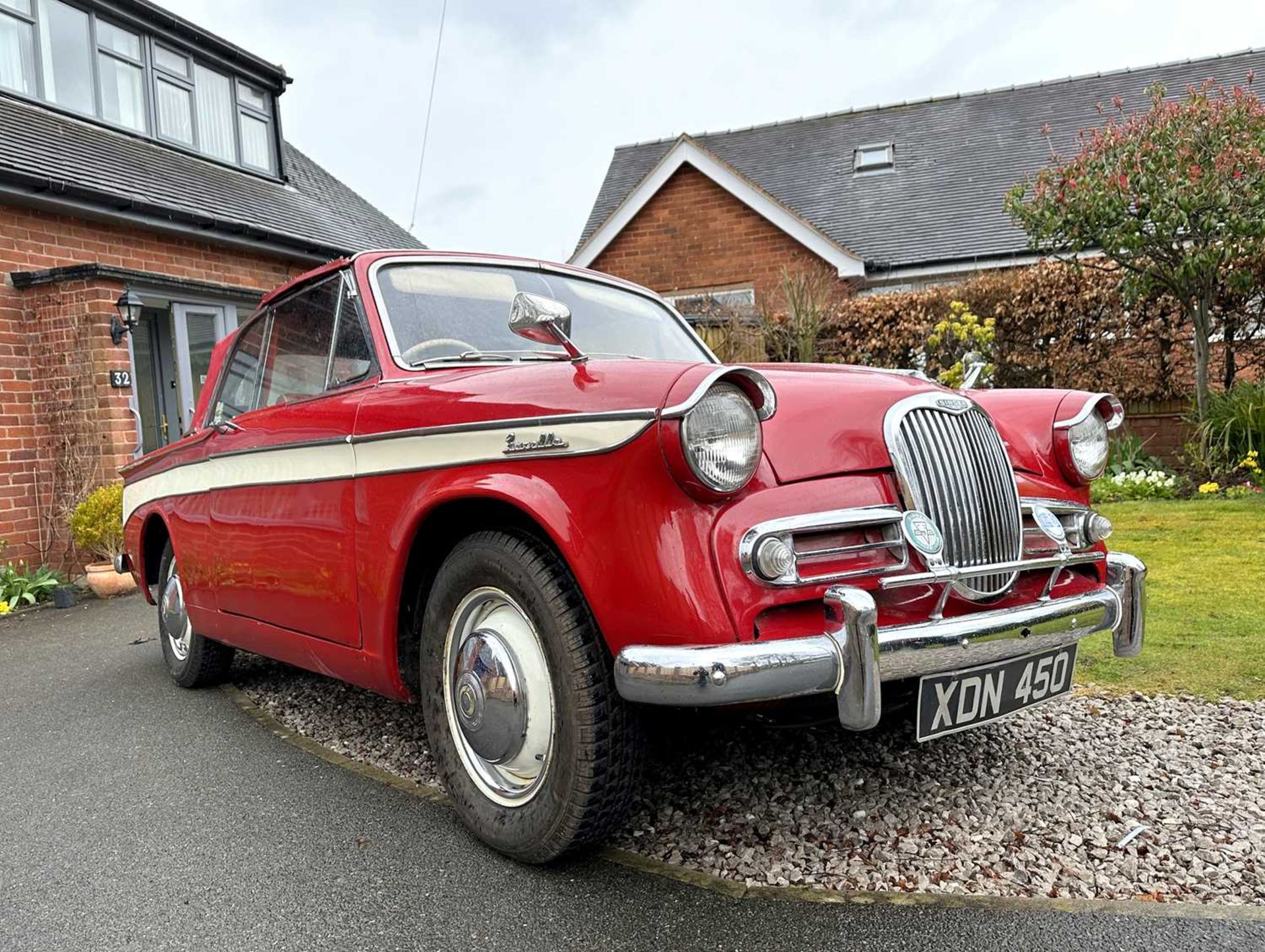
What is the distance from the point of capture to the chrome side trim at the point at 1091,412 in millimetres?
2660

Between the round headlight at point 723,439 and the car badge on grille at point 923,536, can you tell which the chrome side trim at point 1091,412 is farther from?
the round headlight at point 723,439

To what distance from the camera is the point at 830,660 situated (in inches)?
71.7

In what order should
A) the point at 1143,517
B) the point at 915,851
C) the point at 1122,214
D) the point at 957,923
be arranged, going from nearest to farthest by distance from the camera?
the point at 957,923 → the point at 915,851 → the point at 1143,517 → the point at 1122,214

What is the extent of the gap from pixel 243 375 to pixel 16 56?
867 cm

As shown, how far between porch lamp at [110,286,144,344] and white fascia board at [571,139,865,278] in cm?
867

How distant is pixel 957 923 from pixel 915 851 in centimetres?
31

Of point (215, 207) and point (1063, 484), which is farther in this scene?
point (215, 207)

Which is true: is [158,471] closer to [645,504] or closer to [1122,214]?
[645,504]

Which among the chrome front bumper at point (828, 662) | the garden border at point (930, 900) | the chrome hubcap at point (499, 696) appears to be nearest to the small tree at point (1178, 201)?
the garden border at point (930, 900)

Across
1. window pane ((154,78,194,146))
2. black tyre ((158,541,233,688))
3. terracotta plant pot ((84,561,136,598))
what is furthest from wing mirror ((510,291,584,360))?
window pane ((154,78,194,146))

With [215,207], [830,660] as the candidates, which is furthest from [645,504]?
[215,207]

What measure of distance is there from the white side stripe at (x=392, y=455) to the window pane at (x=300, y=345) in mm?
256

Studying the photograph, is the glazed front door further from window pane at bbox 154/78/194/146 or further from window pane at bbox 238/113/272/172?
window pane at bbox 238/113/272/172

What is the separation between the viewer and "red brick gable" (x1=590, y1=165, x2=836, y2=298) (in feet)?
50.5
